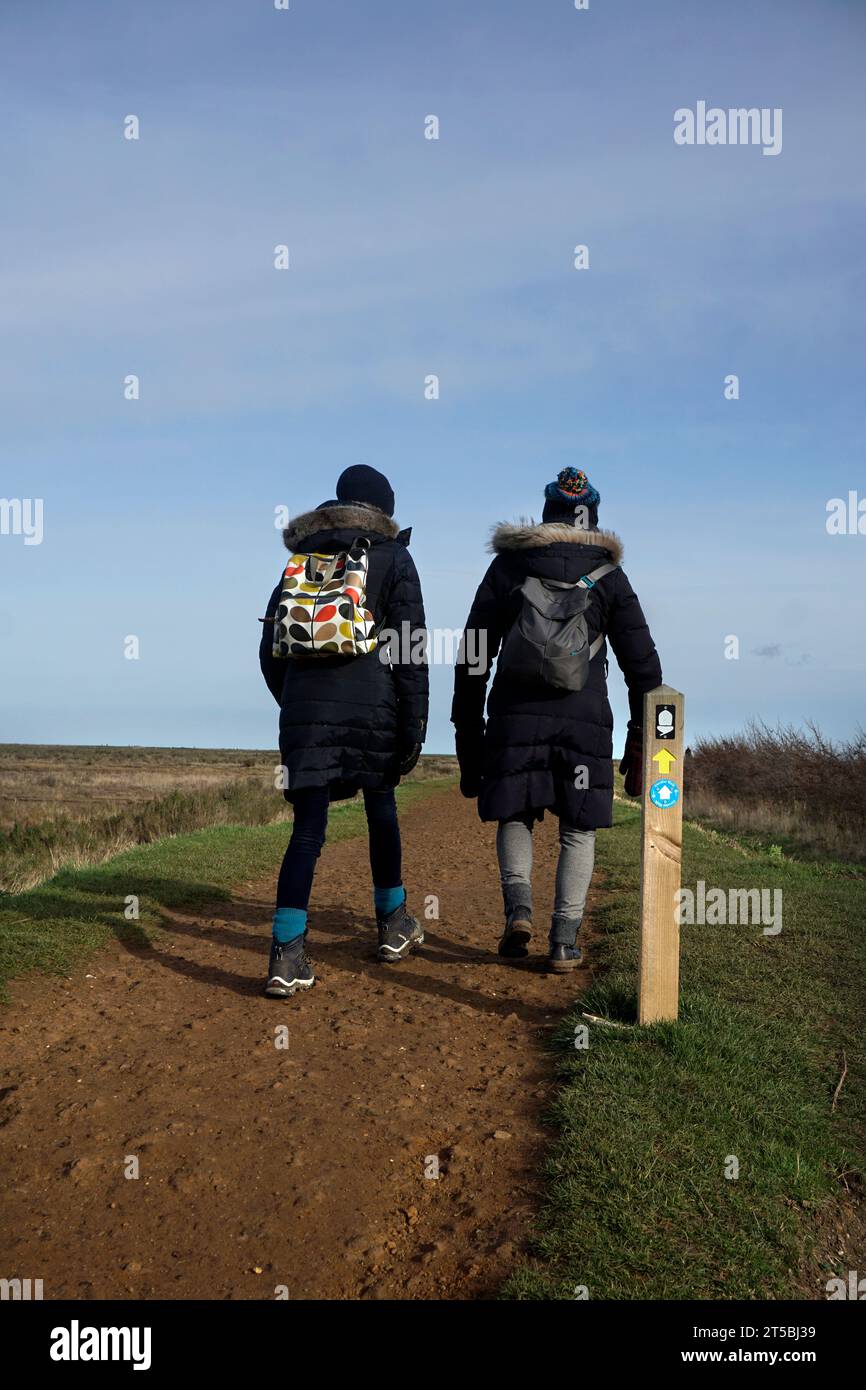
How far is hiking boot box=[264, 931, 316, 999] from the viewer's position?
5.45 m

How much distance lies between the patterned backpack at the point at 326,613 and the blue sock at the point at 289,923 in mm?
1305

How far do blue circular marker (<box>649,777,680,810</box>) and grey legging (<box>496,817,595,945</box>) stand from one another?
37.5 inches

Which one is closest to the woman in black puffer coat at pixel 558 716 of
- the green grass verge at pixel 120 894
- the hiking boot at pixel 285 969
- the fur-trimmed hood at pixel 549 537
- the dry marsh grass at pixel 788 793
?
the fur-trimmed hood at pixel 549 537

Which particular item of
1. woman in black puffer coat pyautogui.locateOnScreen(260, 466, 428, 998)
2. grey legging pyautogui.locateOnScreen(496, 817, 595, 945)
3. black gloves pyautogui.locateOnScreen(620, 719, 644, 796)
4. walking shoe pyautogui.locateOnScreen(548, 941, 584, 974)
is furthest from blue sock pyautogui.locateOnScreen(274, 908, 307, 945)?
black gloves pyautogui.locateOnScreen(620, 719, 644, 796)

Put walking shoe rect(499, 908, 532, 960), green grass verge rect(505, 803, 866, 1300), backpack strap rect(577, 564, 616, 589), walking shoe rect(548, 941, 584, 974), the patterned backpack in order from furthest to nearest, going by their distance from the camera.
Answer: walking shoe rect(548, 941, 584, 974)
walking shoe rect(499, 908, 532, 960)
backpack strap rect(577, 564, 616, 589)
the patterned backpack
green grass verge rect(505, 803, 866, 1300)

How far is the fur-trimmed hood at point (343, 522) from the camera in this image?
5.56 metres

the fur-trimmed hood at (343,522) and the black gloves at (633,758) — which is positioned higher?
the fur-trimmed hood at (343,522)

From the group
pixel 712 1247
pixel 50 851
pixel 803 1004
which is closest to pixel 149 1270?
pixel 712 1247

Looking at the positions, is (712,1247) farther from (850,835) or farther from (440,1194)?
(850,835)

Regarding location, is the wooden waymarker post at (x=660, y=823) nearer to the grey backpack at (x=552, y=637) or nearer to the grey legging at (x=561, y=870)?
the grey backpack at (x=552, y=637)

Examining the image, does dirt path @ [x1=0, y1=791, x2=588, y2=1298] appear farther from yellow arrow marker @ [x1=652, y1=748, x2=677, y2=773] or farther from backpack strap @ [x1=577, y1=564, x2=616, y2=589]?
backpack strap @ [x1=577, y1=564, x2=616, y2=589]

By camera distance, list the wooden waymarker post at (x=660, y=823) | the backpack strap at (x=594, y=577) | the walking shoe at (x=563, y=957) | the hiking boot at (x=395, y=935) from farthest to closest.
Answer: the hiking boot at (x=395, y=935), the walking shoe at (x=563, y=957), the backpack strap at (x=594, y=577), the wooden waymarker post at (x=660, y=823)

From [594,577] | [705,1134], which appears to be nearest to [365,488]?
[594,577]

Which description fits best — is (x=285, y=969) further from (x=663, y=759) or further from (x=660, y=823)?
(x=663, y=759)
